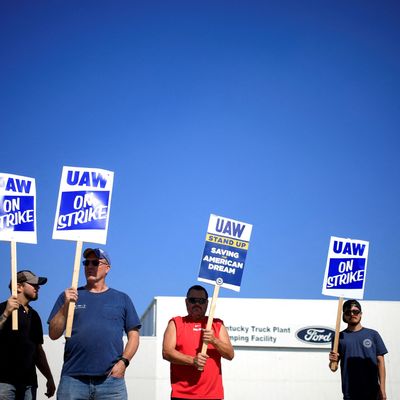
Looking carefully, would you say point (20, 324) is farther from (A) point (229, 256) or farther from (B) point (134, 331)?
(A) point (229, 256)

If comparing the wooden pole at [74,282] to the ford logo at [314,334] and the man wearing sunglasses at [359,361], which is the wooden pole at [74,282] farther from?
the ford logo at [314,334]

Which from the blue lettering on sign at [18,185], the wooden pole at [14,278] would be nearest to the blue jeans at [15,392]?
the wooden pole at [14,278]

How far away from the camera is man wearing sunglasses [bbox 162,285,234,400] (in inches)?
262

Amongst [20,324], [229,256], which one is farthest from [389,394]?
[20,324]

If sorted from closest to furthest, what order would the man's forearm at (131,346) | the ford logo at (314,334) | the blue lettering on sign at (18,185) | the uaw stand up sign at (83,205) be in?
the man's forearm at (131,346) → the uaw stand up sign at (83,205) → the blue lettering on sign at (18,185) → the ford logo at (314,334)

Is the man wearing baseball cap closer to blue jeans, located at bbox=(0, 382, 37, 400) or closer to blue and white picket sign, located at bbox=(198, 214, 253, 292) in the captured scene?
blue jeans, located at bbox=(0, 382, 37, 400)

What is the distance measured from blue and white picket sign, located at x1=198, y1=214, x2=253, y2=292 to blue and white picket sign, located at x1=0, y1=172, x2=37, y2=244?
2.06 m

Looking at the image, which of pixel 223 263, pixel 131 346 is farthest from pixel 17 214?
pixel 223 263

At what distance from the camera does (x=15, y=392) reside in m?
6.71

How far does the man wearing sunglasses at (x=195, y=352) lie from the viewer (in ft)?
21.8

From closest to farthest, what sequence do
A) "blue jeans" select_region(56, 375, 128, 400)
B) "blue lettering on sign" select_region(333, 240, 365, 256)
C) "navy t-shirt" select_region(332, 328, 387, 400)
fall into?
"blue jeans" select_region(56, 375, 128, 400) → "navy t-shirt" select_region(332, 328, 387, 400) → "blue lettering on sign" select_region(333, 240, 365, 256)

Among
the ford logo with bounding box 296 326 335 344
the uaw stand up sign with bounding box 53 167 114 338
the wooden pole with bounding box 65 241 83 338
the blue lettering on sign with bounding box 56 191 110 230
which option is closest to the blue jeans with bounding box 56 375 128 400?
the wooden pole with bounding box 65 241 83 338

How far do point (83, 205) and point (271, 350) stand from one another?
16.8 metres

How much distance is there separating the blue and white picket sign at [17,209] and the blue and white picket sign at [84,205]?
53 centimetres
